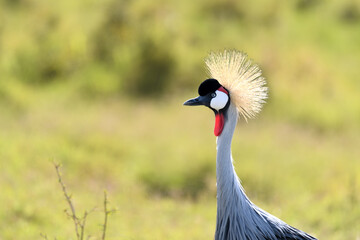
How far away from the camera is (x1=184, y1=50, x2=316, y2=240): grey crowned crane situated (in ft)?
9.31

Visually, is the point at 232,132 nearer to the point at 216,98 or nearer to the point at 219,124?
the point at 219,124

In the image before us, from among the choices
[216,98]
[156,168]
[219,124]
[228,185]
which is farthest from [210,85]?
[156,168]

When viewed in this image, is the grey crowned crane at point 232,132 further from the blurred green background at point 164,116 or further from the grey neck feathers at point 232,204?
the blurred green background at point 164,116

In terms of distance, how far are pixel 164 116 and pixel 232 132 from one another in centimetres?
579

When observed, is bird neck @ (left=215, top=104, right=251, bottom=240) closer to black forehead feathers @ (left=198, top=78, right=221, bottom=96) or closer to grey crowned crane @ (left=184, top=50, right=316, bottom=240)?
grey crowned crane @ (left=184, top=50, right=316, bottom=240)

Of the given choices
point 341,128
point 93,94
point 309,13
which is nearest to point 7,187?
point 93,94

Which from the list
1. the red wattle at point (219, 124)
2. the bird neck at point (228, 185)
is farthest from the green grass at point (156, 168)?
the red wattle at point (219, 124)

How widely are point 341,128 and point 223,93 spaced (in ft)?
21.7

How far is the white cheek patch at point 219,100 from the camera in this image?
286 centimetres

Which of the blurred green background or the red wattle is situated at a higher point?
the blurred green background

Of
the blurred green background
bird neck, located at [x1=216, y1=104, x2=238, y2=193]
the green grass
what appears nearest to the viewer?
bird neck, located at [x1=216, y1=104, x2=238, y2=193]

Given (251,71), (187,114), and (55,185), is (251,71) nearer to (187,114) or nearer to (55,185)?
(55,185)

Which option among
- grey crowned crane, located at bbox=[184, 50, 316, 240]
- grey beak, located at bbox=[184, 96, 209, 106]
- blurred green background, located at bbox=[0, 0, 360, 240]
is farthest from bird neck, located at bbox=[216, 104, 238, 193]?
blurred green background, located at bbox=[0, 0, 360, 240]

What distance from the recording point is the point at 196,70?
32.0ft
